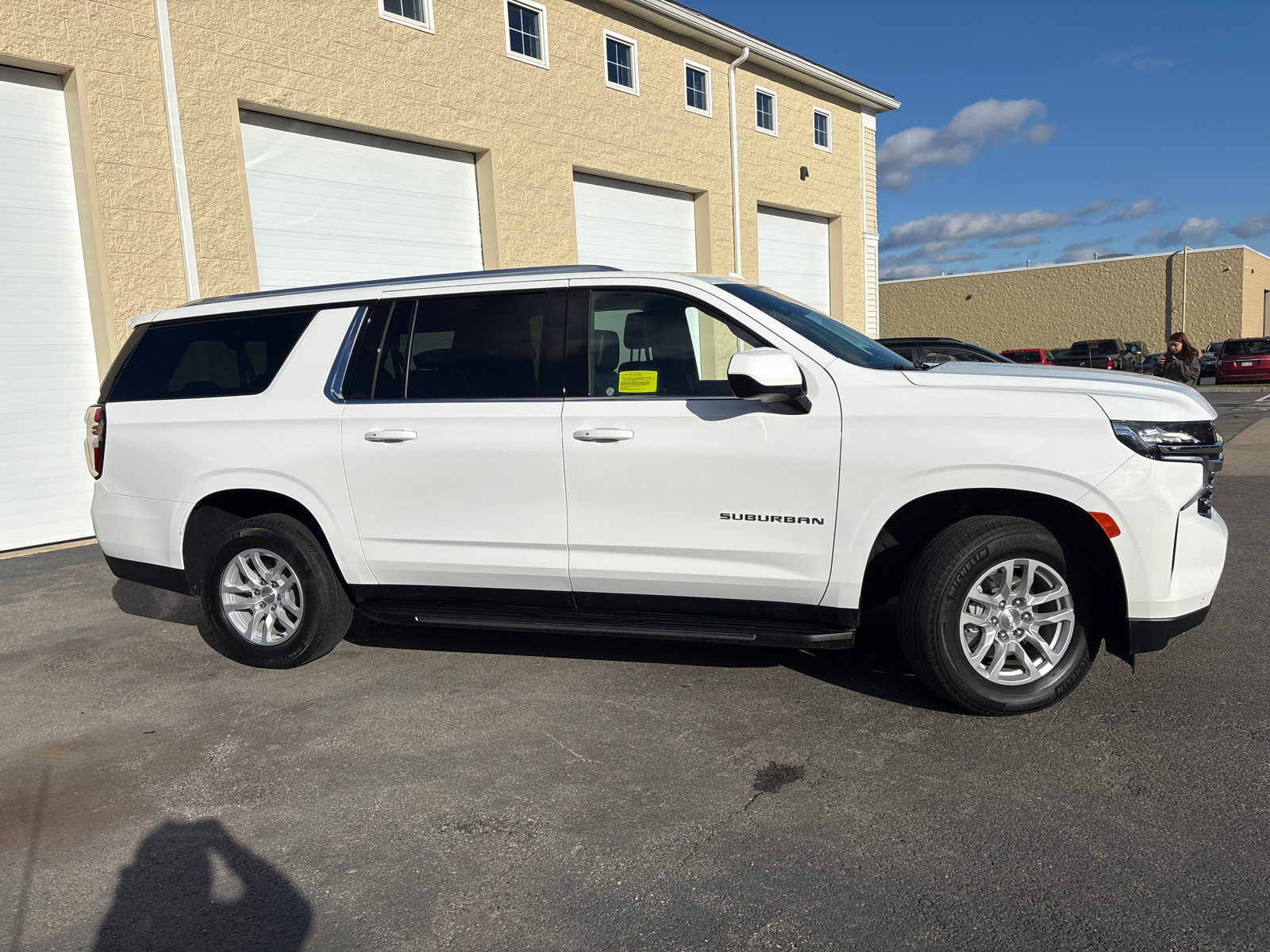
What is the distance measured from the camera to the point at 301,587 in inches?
189

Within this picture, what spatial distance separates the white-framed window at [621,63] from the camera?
14625mm

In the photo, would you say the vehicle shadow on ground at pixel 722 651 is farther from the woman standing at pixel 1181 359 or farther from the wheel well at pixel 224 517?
the woman standing at pixel 1181 359

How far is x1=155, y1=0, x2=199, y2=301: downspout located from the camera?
30.6 ft

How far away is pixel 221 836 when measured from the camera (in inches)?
125

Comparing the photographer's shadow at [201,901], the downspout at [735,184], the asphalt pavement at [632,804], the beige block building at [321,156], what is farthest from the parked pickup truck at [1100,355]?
the photographer's shadow at [201,901]

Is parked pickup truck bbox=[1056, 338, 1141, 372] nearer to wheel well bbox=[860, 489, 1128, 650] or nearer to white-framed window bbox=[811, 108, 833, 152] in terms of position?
white-framed window bbox=[811, 108, 833, 152]

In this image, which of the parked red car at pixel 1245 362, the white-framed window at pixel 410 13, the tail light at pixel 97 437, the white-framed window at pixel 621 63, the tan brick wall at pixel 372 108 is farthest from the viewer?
the parked red car at pixel 1245 362

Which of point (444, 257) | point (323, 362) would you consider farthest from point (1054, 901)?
point (444, 257)

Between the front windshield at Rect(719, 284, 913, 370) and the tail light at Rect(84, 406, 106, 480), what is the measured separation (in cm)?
351

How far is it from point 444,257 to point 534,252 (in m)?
1.38

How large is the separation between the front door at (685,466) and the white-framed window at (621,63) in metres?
11.6

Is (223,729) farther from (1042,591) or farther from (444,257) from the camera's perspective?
(444,257)

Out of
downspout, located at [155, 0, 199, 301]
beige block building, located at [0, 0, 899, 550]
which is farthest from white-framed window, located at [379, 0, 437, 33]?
downspout, located at [155, 0, 199, 301]

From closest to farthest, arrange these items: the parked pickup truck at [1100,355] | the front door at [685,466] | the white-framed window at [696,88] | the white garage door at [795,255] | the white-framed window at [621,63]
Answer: the front door at [685,466]
the white-framed window at [621,63]
the white-framed window at [696,88]
the white garage door at [795,255]
the parked pickup truck at [1100,355]
